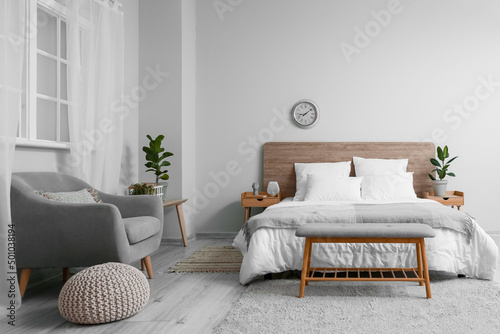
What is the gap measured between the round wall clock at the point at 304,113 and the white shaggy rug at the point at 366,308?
2.60 meters

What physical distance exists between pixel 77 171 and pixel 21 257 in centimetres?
104

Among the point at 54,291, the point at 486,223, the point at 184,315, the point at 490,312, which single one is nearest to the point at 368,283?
the point at 490,312

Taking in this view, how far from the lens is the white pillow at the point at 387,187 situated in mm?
4910

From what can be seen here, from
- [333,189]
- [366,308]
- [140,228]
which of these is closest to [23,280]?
[140,228]

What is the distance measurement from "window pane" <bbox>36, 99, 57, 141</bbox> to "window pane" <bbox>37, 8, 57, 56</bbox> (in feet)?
1.39

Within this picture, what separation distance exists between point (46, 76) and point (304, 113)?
9.53 feet

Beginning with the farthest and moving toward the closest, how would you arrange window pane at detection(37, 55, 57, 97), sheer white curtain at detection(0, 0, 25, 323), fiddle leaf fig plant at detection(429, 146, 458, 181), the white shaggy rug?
fiddle leaf fig plant at detection(429, 146, 458, 181), window pane at detection(37, 55, 57, 97), sheer white curtain at detection(0, 0, 25, 323), the white shaggy rug

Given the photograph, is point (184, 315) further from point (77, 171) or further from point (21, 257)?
→ point (77, 171)

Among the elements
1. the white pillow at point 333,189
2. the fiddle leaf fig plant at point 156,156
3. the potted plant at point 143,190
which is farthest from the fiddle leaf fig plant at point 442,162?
the potted plant at point 143,190

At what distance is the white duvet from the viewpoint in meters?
3.33

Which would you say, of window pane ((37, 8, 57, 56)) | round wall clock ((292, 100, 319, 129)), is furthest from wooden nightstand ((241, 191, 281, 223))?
window pane ((37, 8, 57, 56))

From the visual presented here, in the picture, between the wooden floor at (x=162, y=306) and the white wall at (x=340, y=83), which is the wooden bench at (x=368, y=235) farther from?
the white wall at (x=340, y=83)

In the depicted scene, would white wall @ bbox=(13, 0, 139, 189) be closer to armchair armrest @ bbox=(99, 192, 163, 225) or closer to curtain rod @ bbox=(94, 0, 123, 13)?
curtain rod @ bbox=(94, 0, 123, 13)

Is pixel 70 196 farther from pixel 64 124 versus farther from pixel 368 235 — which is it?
pixel 368 235
